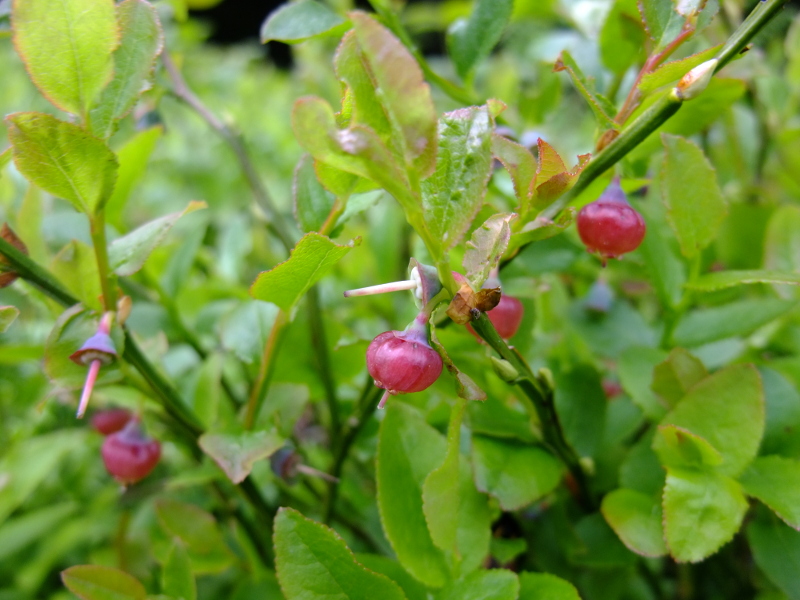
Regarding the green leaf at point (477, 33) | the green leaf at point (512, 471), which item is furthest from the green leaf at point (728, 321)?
the green leaf at point (477, 33)

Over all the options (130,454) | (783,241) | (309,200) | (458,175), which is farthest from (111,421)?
(783,241)

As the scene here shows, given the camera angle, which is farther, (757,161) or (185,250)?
(757,161)

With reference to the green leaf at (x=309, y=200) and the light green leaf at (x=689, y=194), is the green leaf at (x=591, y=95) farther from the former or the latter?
the green leaf at (x=309, y=200)

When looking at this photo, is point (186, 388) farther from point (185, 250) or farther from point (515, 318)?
point (515, 318)

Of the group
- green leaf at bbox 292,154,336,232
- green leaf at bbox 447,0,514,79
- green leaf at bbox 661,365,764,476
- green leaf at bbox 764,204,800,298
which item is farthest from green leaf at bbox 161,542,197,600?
green leaf at bbox 764,204,800,298

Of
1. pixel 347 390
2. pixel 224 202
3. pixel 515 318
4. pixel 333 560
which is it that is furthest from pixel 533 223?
pixel 224 202

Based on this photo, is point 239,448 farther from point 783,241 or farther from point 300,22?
point 783,241
